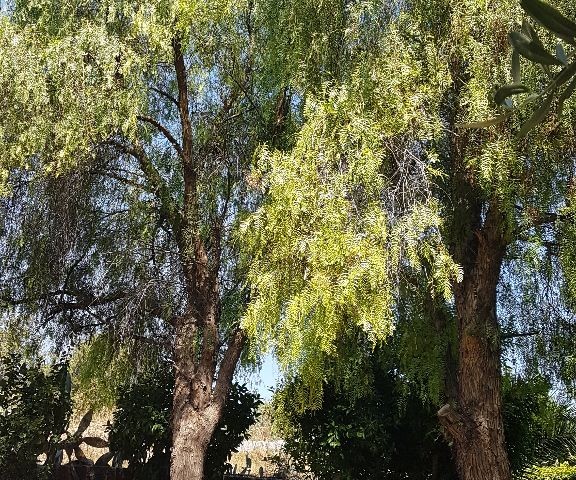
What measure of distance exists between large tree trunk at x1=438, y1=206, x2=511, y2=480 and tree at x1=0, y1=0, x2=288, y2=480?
87.5 inches

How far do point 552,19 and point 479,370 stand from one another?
6197 millimetres

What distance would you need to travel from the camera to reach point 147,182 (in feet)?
26.6

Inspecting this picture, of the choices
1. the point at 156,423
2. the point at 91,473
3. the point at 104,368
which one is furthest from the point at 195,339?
the point at 91,473

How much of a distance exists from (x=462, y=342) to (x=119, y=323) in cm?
346

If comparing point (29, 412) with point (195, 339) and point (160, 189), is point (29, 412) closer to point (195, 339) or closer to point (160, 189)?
point (195, 339)

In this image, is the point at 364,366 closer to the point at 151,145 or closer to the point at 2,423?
the point at 151,145

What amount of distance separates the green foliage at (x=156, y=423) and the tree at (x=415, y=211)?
317cm

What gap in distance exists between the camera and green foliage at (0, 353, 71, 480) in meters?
9.22

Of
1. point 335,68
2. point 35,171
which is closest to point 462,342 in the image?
point 335,68

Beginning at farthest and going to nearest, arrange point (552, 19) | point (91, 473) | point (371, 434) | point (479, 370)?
point (91, 473) < point (371, 434) < point (479, 370) < point (552, 19)

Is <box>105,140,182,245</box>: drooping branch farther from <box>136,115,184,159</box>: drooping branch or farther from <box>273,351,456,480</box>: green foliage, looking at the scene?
<box>273,351,456,480</box>: green foliage

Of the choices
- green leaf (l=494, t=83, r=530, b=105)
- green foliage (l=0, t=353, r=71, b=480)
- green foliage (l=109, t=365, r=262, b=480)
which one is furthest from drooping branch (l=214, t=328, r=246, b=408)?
green leaf (l=494, t=83, r=530, b=105)

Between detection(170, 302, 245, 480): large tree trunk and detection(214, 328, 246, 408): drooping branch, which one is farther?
detection(214, 328, 246, 408): drooping branch

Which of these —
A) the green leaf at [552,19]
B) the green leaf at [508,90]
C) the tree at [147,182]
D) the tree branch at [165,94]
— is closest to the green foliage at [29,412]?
the tree at [147,182]
